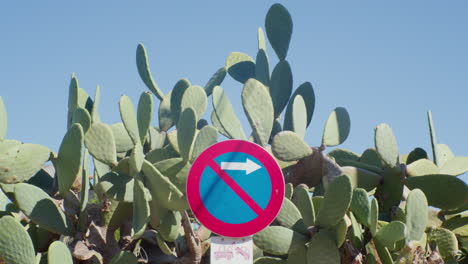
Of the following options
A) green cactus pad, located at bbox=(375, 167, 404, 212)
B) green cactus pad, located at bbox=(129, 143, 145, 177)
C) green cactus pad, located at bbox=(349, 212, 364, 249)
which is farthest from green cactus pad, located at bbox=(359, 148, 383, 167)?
green cactus pad, located at bbox=(129, 143, 145, 177)

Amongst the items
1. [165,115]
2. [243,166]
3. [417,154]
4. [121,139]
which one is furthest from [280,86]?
[243,166]

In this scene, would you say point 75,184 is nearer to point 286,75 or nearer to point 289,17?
point 286,75

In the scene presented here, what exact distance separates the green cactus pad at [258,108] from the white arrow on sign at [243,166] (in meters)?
1.28

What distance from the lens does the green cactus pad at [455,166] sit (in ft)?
17.9

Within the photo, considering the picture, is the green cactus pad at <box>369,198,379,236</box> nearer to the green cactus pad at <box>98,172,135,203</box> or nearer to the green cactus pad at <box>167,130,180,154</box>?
the green cactus pad at <box>167,130,180,154</box>

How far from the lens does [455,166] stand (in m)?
5.48

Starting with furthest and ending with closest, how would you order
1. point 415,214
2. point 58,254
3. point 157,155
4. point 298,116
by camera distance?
1. point 298,116
2. point 157,155
3. point 415,214
4. point 58,254

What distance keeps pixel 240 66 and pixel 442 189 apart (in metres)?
2.04

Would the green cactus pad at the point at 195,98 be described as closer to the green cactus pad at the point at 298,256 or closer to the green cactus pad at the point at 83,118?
the green cactus pad at the point at 83,118

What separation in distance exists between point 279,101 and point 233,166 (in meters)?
2.33

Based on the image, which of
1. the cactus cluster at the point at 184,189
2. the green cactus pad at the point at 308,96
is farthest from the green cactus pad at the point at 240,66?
Answer: the cactus cluster at the point at 184,189

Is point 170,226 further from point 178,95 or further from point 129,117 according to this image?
point 178,95

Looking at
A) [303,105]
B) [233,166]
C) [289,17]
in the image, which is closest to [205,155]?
[233,166]

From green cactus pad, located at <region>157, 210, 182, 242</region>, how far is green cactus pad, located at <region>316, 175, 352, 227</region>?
845mm
